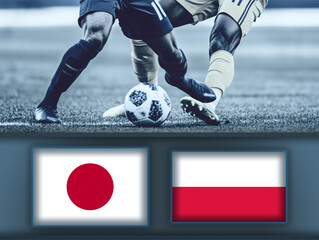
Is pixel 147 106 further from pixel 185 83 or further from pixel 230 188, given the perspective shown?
pixel 230 188

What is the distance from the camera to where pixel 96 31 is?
204 centimetres

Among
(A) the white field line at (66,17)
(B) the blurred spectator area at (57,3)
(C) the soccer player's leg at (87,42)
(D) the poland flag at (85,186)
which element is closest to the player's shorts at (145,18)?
(C) the soccer player's leg at (87,42)

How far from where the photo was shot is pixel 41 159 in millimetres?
946

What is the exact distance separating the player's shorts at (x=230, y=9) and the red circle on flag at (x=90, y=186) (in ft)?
4.82

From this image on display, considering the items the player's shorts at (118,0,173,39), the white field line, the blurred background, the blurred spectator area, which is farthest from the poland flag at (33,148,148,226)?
the blurred spectator area

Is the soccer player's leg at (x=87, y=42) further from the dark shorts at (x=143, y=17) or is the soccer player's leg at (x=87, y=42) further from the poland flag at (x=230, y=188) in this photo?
the poland flag at (x=230, y=188)

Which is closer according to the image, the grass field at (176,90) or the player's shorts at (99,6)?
the player's shorts at (99,6)

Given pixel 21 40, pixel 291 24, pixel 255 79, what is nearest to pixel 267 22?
pixel 291 24

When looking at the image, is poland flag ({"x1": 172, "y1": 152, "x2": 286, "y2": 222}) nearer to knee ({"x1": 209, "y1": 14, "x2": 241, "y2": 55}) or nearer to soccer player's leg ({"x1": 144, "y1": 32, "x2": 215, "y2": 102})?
soccer player's leg ({"x1": 144, "y1": 32, "x2": 215, "y2": 102})

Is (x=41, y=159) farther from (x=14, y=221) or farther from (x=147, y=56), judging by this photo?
(x=147, y=56)

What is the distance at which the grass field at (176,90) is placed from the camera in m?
2.29

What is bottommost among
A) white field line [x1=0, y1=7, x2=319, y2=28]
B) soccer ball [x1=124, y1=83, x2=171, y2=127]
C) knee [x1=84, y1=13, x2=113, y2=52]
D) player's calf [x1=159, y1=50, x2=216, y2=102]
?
soccer ball [x1=124, y1=83, x2=171, y2=127]

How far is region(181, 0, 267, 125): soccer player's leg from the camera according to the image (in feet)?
7.27

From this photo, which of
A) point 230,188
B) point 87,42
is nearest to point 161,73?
point 87,42
